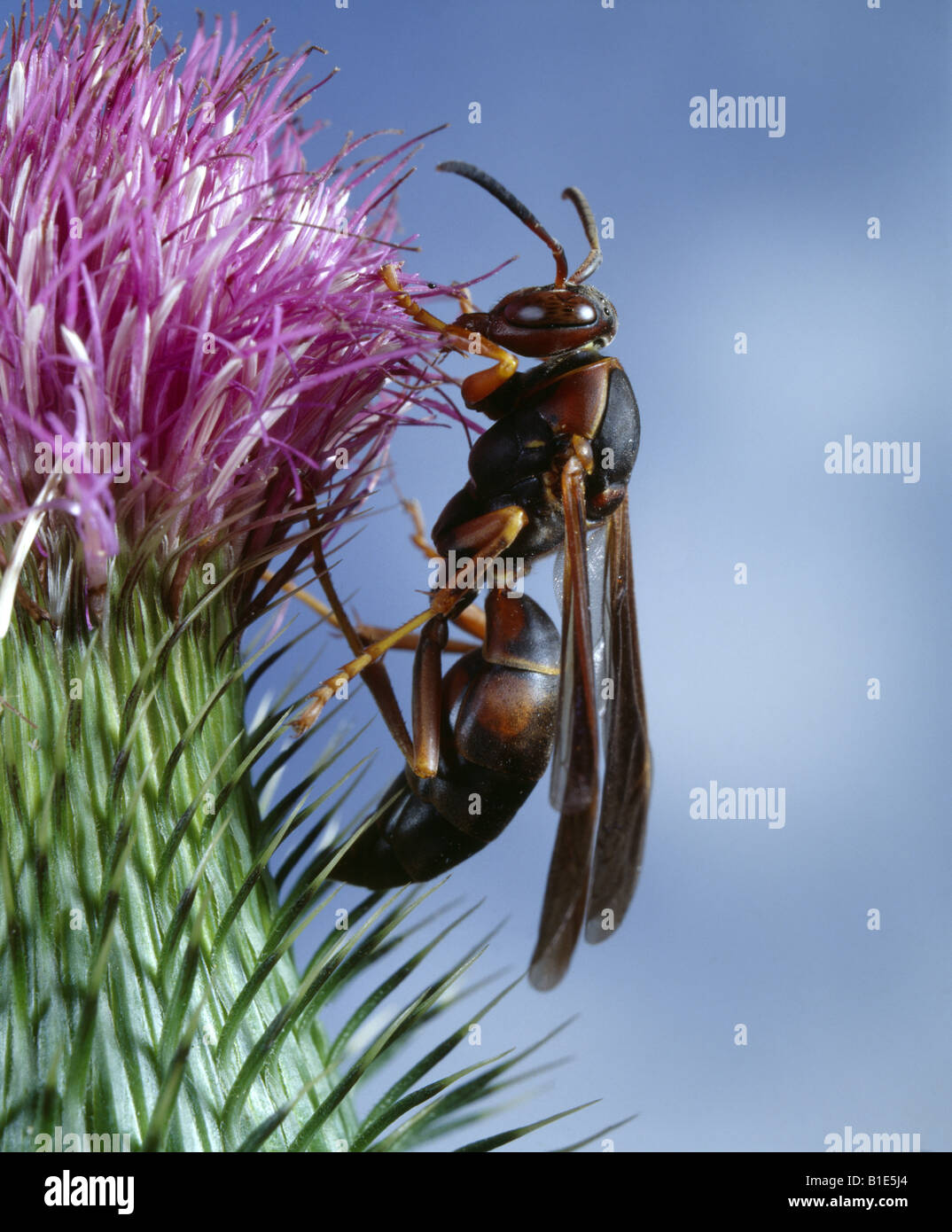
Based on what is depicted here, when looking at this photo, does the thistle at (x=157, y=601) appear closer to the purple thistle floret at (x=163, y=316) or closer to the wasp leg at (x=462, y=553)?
the purple thistle floret at (x=163, y=316)

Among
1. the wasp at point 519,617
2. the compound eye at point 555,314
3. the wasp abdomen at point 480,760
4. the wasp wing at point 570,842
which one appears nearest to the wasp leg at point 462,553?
the wasp at point 519,617

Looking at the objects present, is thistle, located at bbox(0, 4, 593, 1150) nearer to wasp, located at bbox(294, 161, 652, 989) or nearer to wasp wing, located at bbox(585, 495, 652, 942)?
wasp, located at bbox(294, 161, 652, 989)

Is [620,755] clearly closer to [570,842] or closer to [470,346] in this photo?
[570,842]

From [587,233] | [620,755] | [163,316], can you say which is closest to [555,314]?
[587,233]

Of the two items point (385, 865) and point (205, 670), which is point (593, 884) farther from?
point (205, 670)
